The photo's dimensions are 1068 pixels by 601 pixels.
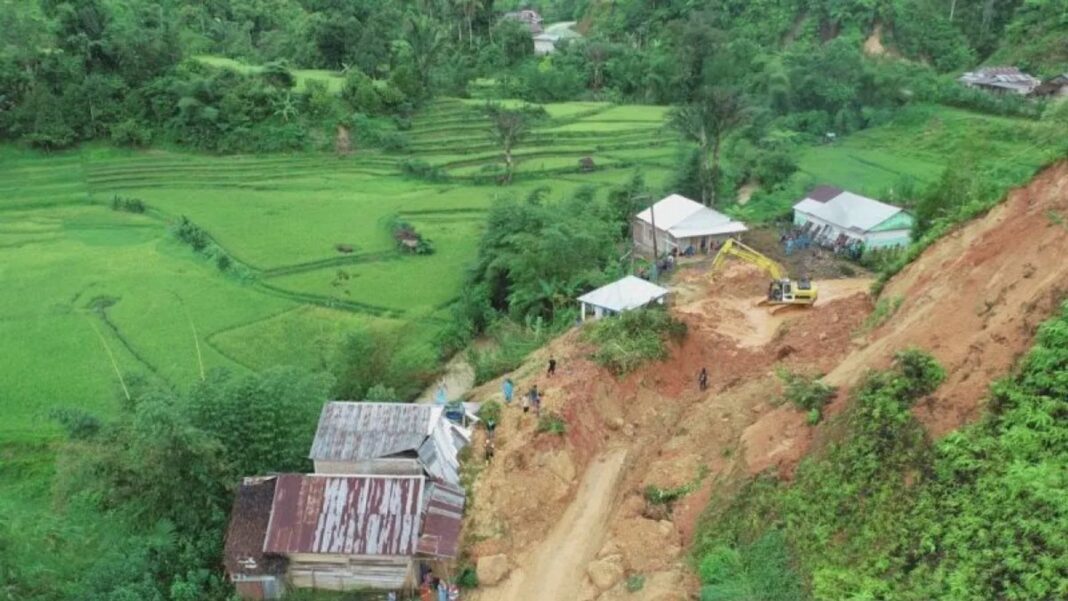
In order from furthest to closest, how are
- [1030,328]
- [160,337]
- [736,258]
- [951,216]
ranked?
[736,258] → [160,337] → [951,216] → [1030,328]

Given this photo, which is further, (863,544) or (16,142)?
(16,142)

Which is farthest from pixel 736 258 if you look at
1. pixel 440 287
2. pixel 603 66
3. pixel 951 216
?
pixel 603 66

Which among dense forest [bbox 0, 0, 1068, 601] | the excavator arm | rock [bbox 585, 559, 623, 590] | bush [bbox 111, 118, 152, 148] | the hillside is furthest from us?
bush [bbox 111, 118, 152, 148]

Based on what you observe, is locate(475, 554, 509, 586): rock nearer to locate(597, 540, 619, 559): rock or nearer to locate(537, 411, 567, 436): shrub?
locate(597, 540, 619, 559): rock

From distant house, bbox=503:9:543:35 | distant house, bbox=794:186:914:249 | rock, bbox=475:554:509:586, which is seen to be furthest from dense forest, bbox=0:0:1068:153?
rock, bbox=475:554:509:586

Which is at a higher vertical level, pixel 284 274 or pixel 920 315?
pixel 920 315

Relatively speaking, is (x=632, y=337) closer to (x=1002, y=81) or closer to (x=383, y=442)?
(x=383, y=442)

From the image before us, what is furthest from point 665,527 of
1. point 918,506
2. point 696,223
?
point 696,223

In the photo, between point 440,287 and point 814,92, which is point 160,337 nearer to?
point 440,287
